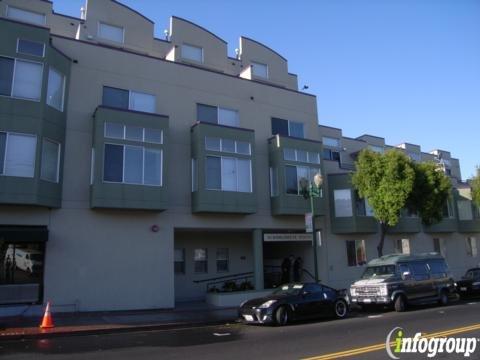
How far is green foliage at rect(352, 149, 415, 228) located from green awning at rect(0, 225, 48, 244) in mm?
15199

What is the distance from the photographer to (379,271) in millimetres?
18203

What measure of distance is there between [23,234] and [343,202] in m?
16.9

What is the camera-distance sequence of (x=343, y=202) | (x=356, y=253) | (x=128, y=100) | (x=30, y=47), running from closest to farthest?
(x=30, y=47)
(x=128, y=100)
(x=343, y=202)
(x=356, y=253)

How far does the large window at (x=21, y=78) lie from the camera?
16500 millimetres

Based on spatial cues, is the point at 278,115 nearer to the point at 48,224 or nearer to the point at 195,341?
the point at 48,224

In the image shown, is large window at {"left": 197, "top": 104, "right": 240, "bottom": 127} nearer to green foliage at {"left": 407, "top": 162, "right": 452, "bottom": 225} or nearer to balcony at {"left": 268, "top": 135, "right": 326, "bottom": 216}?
balcony at {"left": 268, "top": 135, "right": 326, "bottom": 216}

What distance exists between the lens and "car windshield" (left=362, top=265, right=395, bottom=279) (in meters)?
17.8

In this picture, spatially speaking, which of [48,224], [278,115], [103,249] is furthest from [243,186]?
[48,224]

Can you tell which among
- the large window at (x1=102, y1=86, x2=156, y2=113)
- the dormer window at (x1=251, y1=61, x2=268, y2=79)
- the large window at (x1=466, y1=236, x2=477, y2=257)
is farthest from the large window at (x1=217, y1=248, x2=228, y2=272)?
the large window at (x1=466, y1=236, x2=477, y2=257)

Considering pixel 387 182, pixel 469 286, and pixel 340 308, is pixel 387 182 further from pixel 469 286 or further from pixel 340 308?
pixel 340 308
